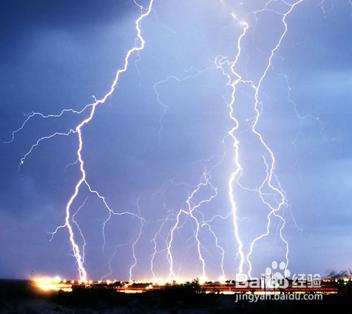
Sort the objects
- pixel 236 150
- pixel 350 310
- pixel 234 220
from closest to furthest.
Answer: pixel 350 310, pixel 234 220, pixel 236 150

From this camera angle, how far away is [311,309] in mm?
17781

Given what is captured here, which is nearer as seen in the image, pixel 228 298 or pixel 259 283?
pixel 228 298

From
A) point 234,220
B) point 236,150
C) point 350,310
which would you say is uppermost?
point 236,150

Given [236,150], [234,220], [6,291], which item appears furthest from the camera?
[236,150]

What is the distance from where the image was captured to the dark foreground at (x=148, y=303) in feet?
59.1

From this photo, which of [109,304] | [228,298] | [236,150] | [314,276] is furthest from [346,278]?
[109,304]

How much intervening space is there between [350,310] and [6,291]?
10.9 m

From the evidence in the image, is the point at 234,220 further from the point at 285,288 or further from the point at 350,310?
the point at 350,310

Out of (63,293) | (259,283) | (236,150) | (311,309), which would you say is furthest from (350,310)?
(236,150)

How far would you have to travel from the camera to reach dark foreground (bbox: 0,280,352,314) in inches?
709

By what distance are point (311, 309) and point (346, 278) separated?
736 cm

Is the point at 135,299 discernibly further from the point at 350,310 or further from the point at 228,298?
the point at 350,310

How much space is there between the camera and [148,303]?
65.3 ft

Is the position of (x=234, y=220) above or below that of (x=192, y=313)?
above
